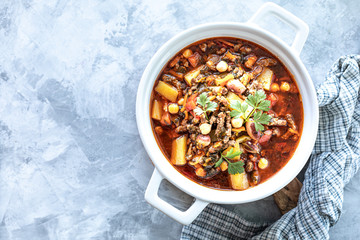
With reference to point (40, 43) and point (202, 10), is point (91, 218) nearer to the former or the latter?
point (40, 43)

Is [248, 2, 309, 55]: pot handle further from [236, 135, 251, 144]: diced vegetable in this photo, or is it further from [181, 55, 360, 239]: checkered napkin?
[236, 135, 251, 144]: diced vegetable

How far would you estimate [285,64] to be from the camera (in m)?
2.39

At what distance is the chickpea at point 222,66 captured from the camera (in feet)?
7.57

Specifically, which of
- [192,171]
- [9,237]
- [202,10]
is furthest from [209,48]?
[9,237]

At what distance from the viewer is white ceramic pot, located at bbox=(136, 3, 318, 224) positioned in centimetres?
229

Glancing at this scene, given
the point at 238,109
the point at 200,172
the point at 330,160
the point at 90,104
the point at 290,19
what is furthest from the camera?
the point at 90,104

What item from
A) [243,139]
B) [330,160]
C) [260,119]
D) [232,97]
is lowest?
[330,160]

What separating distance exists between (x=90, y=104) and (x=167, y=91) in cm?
69

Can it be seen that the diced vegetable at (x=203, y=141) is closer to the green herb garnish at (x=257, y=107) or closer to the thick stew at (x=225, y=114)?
the thick stew at (x=225, y=114)

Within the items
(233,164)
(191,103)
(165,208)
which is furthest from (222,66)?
(165,208)

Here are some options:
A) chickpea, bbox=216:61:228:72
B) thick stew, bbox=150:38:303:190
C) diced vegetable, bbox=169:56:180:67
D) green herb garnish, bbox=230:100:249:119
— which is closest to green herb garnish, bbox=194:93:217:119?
thick stew, bbox=150:38:303:190

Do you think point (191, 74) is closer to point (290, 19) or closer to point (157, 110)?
point (157, 110)

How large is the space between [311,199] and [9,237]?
7.58 feet

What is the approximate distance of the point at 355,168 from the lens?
2629 millimetres
